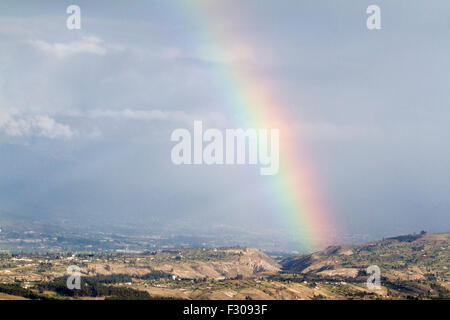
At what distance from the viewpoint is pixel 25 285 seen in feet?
623

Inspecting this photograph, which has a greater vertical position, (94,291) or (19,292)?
(19,292)

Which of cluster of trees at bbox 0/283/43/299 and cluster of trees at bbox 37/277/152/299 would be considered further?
cluster of trees at bbox 37/277/152/299

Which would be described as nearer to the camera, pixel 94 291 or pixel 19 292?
pixel 19 292

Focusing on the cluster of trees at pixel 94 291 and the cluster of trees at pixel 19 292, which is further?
the cluster of trees at pixel 94 291

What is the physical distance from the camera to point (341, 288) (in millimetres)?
Answer: 196000

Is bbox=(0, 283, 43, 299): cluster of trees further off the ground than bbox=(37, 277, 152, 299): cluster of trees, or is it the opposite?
bbox=(0, 283, 43, 299): cluster of trees

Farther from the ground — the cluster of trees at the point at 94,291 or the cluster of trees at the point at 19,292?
the cluster of trees at the point at 19,292
